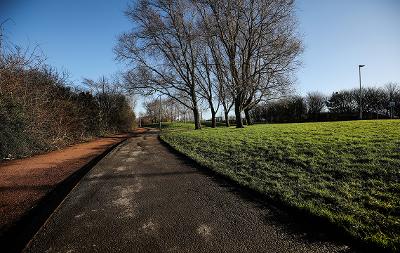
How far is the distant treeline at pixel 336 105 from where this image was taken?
54.0m

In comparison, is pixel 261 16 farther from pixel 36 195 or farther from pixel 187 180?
pixel 36 195

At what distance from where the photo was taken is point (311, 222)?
4.22 meters

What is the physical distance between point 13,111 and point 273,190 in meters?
11.7

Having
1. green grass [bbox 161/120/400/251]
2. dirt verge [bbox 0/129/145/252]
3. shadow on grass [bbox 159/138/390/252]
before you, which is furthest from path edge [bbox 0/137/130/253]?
green grass [bbox 161/120/400/251]

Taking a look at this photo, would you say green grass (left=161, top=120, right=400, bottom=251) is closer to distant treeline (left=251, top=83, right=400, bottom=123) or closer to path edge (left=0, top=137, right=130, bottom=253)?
path edge (left=0, top=137, right=130, bottom=253)

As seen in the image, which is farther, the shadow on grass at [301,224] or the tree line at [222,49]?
the tree line at [222,49]

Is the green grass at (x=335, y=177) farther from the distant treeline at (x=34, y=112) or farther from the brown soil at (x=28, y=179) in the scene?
the distant treeline at (x=34, y=112)

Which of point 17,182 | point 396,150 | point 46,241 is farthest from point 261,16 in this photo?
point 46,241

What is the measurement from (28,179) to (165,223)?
226 inches

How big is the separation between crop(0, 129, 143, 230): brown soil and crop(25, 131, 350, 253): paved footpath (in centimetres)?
90

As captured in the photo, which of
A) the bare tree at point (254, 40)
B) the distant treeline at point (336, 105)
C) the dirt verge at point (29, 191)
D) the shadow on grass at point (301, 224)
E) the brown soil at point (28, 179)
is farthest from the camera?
the distant treeline at point (336, 105)

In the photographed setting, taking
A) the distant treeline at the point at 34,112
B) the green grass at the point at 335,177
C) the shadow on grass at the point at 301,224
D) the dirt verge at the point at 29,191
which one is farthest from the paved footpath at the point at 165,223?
the distant treeline at the point at 34,112

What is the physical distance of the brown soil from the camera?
215 inches

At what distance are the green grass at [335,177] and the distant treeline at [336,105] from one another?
42969mm
